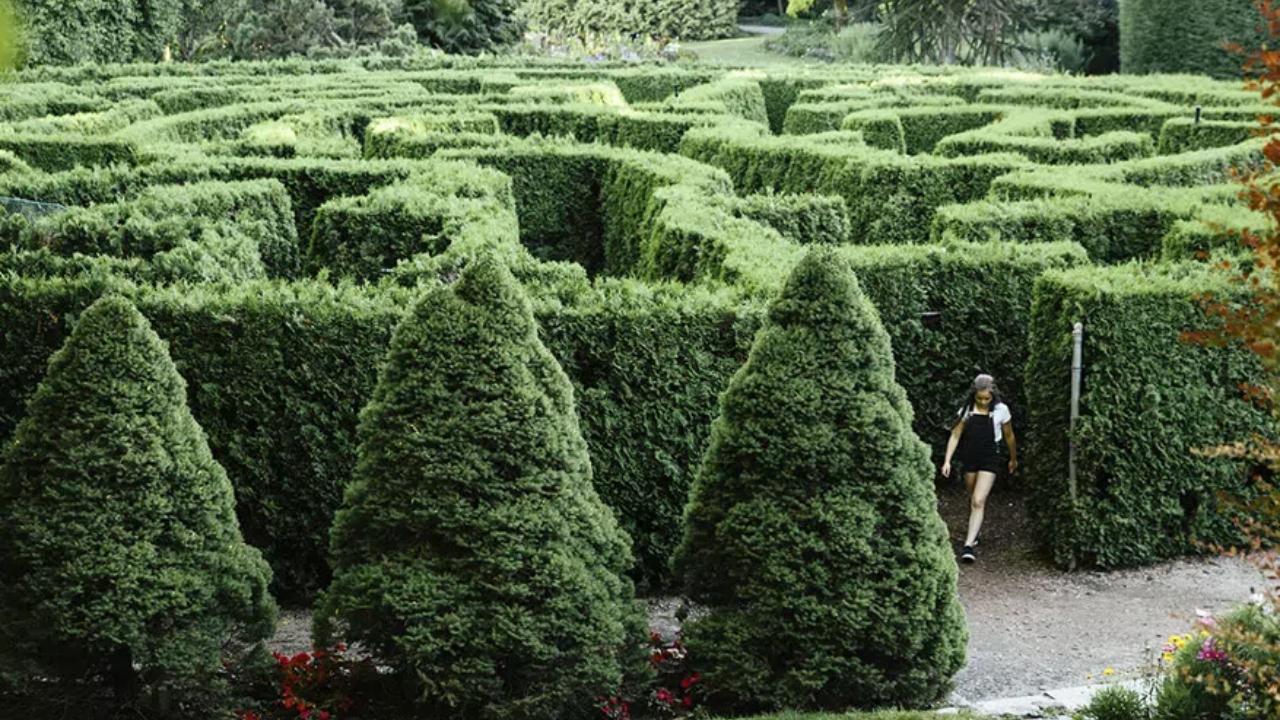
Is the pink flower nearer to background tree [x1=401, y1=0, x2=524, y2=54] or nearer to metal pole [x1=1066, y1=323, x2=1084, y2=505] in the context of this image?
metal pole [x1=1066, y1=323, x2=1084, y2=505]

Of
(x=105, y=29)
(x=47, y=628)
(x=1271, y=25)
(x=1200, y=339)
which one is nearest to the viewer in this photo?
(x=1271, y=25)

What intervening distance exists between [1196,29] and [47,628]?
38.9 metres

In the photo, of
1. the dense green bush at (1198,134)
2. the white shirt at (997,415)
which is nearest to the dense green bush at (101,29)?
the dense green bush at (1198,134)

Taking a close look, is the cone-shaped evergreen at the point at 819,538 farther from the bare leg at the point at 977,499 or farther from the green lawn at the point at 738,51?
the green lawn at the point at 738,51

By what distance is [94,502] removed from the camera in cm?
855

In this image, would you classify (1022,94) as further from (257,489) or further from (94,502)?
(94,502)

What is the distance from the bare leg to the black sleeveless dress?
0.05 m

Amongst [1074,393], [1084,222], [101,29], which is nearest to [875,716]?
[1074,393]

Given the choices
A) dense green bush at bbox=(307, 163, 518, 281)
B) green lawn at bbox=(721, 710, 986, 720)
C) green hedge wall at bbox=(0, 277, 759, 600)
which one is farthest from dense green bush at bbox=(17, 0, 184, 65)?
green lawn at bbox=(721, 710, 986, 720)

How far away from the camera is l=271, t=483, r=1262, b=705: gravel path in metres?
10.2

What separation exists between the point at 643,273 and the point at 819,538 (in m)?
8.07

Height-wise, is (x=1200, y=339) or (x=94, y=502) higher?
(x=1200, y=339)

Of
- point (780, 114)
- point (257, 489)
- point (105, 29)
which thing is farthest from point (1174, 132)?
point (105, 29)

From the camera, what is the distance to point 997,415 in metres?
12.5
